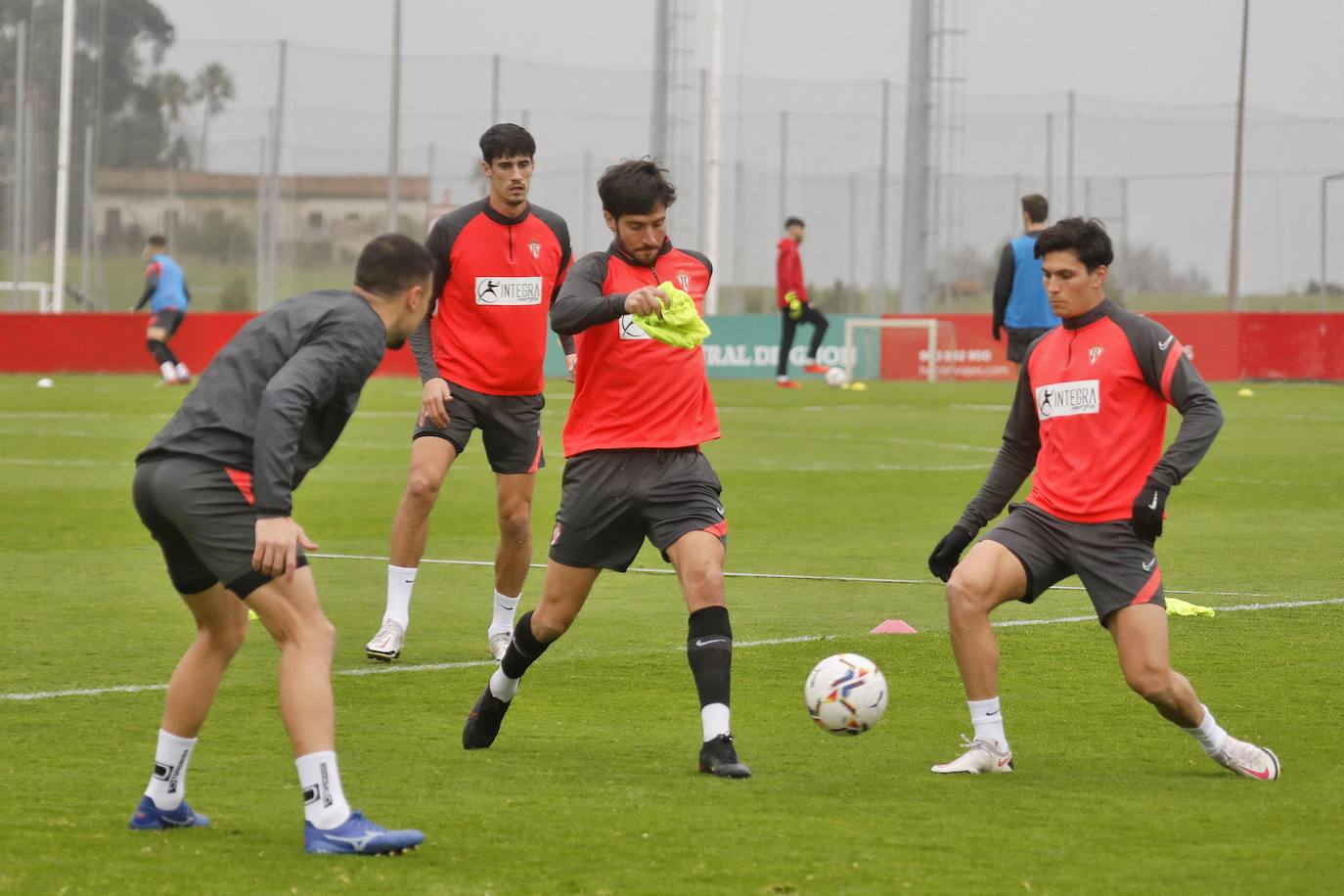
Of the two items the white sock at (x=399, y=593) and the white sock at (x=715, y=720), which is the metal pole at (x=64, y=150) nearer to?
the white sock at (x=399, y=593)

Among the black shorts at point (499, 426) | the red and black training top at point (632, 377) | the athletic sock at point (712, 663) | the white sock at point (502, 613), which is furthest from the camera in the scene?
the black shorts at point (499, 426)

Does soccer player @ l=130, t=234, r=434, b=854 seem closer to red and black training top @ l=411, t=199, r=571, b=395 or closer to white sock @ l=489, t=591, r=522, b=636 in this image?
white sock @ l=489, t=591, r=522, b=636

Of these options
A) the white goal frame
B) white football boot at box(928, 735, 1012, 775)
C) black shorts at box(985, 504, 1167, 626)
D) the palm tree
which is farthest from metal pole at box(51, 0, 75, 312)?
white football boot at box(928, 735, 1012, 775)

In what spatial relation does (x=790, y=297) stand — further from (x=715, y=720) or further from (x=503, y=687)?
(x=715, y=720)

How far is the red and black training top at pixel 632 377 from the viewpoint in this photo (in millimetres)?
6789

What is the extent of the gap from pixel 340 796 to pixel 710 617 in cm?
167

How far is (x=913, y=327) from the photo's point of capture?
36.2 metres

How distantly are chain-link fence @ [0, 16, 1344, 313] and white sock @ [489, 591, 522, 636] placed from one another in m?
30.6

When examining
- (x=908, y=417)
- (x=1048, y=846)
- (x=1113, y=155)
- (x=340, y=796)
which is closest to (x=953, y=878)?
(x=1048, y=846)

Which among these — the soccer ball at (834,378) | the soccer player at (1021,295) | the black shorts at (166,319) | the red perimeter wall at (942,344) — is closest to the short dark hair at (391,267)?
the soccer player at (1021,295)

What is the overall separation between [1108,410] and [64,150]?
3847 centimetres

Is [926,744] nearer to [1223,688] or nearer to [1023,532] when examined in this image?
[1023,532]

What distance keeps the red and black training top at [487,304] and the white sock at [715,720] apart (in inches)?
123

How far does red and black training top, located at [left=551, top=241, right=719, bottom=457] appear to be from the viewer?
267 inches
